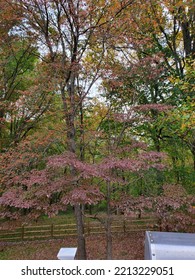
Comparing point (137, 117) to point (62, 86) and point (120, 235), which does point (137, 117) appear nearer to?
point (62, 86)

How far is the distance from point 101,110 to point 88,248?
4.84 meters

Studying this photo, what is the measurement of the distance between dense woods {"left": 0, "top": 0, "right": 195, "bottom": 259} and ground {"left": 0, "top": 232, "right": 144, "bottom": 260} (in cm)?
189

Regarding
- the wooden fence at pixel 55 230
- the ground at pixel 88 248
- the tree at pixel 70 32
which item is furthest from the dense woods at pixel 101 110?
the wooden fence at pixel 55 230

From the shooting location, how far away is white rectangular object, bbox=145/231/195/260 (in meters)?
2.03

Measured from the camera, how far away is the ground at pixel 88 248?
23.7 ft

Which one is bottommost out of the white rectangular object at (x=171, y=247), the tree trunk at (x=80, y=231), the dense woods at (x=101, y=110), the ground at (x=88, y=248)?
the ground at (x=88, y=248)

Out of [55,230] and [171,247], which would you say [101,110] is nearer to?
[171,247]

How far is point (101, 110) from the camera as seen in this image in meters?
6.90

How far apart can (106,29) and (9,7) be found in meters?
2.43

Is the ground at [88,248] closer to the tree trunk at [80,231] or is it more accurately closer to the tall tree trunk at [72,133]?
the tree trunk at [80,231]

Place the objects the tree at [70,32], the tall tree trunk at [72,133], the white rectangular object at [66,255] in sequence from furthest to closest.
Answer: the tall tree trunk at [72,133], the tree at [70,32], the white rectangular object at [66,255]

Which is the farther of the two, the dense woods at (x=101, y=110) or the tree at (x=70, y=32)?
the tree at (x=70, y=32)

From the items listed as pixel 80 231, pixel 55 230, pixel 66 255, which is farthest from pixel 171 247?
pixel 55 230

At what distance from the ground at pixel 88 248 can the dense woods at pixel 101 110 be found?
74.4 inches
